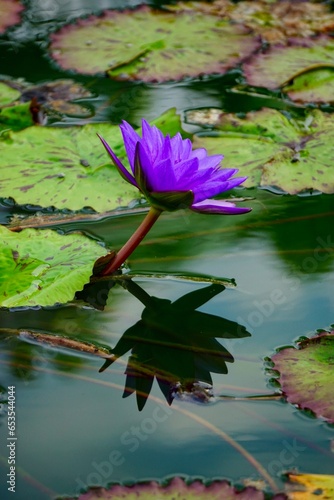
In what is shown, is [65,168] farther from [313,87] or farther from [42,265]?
[313,87]

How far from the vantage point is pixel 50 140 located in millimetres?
2328

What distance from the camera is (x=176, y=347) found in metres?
1.62

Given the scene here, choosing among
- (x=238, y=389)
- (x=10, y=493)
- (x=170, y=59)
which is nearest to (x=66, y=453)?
(x=10, y=493)

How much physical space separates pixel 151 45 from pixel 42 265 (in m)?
1.63

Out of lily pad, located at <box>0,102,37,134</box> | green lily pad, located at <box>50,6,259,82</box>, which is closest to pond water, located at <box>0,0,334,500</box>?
lily pad, located at <box>0,102,37,134</box>

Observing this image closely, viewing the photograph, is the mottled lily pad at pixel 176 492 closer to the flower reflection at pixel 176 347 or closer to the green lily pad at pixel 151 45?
the flower reflection at pixel 176 347

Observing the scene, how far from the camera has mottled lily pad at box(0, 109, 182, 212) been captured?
210 centimetres

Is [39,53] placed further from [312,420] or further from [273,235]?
[312,420]

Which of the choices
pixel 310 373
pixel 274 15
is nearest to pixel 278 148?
pixel 310 373

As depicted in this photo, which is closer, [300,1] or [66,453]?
[66,453]

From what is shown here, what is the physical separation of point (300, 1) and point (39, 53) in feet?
4.89

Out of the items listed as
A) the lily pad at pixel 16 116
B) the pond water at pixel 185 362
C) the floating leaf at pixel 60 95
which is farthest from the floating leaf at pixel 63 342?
the floating leaf at pixel 60 95

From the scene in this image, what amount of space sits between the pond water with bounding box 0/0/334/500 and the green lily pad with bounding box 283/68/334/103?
710 mm

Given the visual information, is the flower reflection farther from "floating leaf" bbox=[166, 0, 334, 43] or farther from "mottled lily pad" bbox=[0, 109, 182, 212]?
"floating leaf" bbox=[166, 0, 334, 43]
